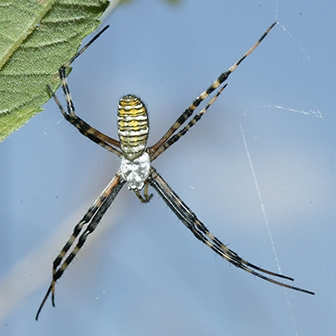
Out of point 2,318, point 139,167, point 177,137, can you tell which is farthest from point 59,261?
point 177,137

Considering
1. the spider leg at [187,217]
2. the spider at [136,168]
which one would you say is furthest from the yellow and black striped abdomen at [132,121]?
the spider leg at [187,217]

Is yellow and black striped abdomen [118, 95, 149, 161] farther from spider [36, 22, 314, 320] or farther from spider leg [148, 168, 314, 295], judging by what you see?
spider leg [148, 168, 314, 295]

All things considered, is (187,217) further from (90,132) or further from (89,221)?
(90,132)

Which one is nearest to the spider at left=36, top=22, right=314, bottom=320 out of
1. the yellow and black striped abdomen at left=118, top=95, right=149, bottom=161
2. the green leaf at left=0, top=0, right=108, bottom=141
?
the yellow and black striped abdomen at left=118, top=95, right=149, bottom=161

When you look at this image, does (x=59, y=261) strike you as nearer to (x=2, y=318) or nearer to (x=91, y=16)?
(x=2, y=318)

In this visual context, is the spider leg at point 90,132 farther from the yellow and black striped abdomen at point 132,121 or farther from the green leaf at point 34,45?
the green leaf at point 34,45

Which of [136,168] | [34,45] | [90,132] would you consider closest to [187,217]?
[136,168]
